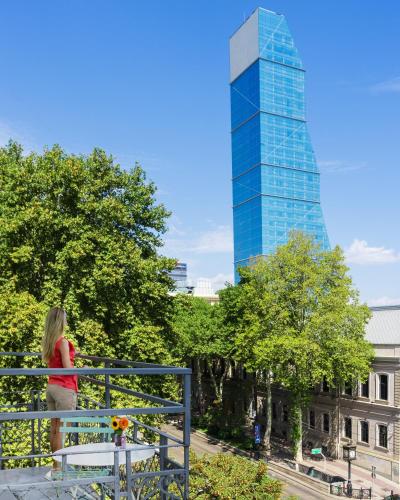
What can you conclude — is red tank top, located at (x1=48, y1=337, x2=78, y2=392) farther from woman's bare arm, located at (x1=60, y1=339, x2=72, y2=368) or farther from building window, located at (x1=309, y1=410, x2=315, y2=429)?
building window, located at (x1=309, y1=410, x2=315, y2=429)

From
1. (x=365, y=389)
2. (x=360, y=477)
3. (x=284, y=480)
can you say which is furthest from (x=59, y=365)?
(x=365, y=389)

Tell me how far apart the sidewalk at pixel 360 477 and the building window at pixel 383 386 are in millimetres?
5809

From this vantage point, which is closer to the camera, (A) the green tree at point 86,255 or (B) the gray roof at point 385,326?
(A) the green tree at point 86,255

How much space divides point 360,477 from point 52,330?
124ft

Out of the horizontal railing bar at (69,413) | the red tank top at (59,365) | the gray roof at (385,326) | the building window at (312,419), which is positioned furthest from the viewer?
the building window at (312,419)

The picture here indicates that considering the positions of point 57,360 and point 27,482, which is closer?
point 27,482

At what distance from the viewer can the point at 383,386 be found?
4125cm

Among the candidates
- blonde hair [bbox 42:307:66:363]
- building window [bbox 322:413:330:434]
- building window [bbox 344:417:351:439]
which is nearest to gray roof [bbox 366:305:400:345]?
building window [bbox 344:417:351:439]

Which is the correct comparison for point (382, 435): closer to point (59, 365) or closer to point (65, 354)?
point (59, 365)

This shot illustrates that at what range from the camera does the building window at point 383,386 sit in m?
41.0

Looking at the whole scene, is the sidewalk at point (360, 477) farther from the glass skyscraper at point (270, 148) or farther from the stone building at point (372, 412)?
the glass skyscraper at point (270, 148)

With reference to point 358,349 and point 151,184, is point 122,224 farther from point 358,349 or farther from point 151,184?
point 358,349

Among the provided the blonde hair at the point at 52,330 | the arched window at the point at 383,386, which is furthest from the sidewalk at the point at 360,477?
the blonde hair at the point at 52,330

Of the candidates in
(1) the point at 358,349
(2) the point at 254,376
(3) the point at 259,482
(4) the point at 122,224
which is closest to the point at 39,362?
(4) the point at 122,224
